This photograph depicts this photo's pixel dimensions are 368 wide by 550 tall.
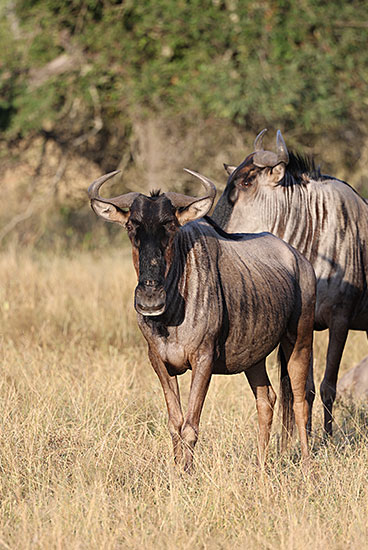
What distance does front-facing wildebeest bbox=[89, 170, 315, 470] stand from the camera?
414 centimetres

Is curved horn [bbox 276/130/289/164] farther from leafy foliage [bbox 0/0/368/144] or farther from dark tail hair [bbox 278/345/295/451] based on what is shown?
→ leafy foliage [bbox 0/0/368/144]

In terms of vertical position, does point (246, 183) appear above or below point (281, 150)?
below

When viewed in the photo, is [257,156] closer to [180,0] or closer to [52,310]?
[52,310]

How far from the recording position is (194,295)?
14.3 feet

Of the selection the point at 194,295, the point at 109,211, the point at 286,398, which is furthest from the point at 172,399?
the point at 286,398

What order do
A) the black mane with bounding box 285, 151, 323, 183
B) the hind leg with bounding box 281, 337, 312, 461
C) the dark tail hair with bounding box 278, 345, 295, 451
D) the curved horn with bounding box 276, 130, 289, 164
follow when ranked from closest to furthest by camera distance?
the hind leg with bounding box 281, 337, 312, 461, the dark tail hair with bounding box 278, 345, 295, 451, the curved horn with bounding box 276, 130, 289, 164, the black mane with bounding box 285, 151, 323, 183

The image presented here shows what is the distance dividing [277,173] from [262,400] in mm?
1921

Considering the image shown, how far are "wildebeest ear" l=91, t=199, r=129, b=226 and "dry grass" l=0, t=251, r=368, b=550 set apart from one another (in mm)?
1293

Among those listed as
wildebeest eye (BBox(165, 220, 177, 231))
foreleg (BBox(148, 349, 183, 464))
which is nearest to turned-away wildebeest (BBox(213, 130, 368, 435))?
foreleg (BBox(148, 349, 183, 464))

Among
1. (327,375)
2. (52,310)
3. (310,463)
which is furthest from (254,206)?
(52,310)

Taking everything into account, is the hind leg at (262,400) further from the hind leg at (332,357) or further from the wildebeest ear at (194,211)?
the wildebeest ear at (194,211)

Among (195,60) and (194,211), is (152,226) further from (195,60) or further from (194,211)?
(195,60)

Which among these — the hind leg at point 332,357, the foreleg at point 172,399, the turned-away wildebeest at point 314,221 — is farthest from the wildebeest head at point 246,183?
the foreleg at point 172,399

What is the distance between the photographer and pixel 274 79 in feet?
41.9
